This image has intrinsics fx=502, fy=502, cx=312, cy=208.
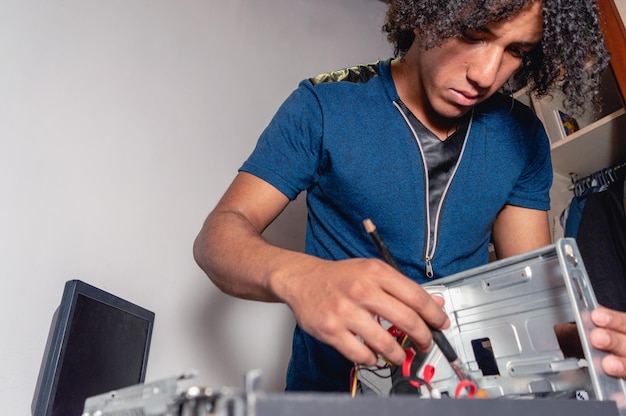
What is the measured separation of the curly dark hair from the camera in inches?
Answer: 32.2

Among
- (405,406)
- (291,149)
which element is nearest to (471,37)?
(291,149)

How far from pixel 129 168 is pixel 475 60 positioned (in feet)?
3.17

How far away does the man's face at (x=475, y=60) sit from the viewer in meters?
0.82

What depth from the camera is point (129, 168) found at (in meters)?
1.39

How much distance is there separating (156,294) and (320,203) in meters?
0.62

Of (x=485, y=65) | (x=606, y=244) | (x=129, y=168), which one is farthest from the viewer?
(x=606, y=244)

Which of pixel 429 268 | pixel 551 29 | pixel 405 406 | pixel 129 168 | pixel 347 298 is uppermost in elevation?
pixel 129 168

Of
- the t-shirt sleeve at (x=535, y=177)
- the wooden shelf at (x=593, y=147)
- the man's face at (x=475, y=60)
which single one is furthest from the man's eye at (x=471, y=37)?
the wooden shelf at (x=593, y=147)

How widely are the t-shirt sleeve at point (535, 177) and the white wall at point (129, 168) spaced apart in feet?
2.59

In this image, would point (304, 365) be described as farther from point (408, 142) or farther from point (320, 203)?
point (408, 142)

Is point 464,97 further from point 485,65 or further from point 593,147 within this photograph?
point 593,147

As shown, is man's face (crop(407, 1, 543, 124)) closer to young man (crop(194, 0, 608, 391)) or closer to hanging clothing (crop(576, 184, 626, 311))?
young man (crop(194, 0, 608, 391))

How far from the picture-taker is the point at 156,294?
1342 millimetres

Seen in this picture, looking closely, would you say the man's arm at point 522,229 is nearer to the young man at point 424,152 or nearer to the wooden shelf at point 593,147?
the young man at point 424,152
